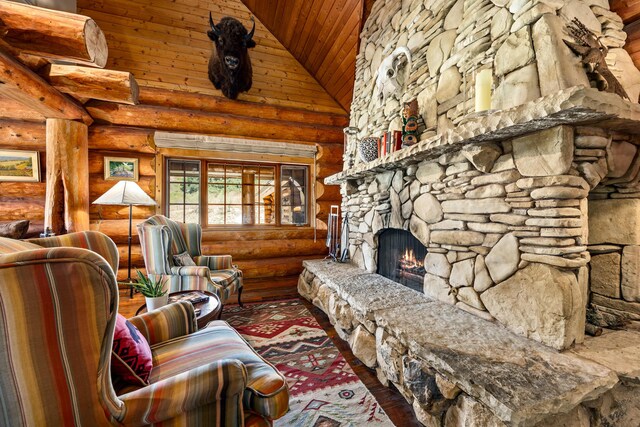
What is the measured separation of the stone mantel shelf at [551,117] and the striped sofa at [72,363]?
5.54ft

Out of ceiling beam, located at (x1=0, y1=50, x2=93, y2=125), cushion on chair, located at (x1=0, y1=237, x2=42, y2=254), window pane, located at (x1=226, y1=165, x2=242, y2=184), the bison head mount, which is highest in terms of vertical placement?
the bison head mount

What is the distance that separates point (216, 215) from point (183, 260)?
4.41 feet

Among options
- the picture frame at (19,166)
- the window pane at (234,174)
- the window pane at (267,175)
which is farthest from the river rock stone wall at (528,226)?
the picture frame at (19,166)

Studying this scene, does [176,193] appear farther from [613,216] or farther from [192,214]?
[613,216]

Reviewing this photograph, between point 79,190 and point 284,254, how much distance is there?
269 cm

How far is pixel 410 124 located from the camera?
241 centimetres

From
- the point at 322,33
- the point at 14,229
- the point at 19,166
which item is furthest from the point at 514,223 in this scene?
the point at 19,166

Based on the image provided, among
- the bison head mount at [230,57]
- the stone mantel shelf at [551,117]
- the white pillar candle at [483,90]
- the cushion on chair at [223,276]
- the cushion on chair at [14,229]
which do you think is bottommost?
the cushion on chair at [223,276]

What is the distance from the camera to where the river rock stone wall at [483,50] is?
148 cm

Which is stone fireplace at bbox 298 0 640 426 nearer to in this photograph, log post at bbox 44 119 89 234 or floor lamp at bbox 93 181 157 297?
floor lamp at bbox 93 181 157 297

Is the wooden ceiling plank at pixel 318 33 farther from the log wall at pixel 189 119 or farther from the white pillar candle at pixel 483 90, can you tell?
the white pillar candle at pixel 483 90

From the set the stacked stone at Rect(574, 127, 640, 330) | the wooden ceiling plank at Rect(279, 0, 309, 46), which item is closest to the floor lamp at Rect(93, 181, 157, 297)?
the wooden ceiling plank at Rect(279, 0, 309, 46)

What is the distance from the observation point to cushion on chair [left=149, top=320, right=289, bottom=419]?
1.00 m

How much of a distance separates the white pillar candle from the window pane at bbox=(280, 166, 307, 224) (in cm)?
320
